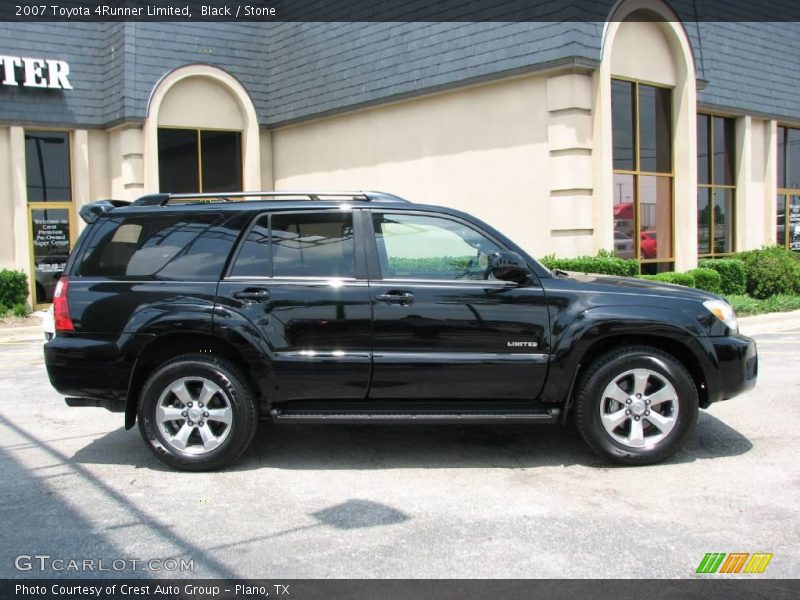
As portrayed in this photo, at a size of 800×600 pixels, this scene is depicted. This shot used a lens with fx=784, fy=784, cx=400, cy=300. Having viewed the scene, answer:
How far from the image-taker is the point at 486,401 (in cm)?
541

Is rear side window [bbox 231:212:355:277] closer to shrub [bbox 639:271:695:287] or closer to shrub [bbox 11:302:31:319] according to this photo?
shrub [bbox 639:271:695:287]

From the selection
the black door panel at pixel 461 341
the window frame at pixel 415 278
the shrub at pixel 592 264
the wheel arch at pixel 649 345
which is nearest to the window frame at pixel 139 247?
the window frame at pixel 415 278

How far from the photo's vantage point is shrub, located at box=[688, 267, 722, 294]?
13750mm

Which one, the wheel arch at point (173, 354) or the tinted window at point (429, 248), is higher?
the tinted window at point (429, 248)

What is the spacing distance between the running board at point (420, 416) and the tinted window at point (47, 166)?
43.6 ft

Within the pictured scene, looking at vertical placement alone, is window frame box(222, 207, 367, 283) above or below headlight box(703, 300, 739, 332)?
above

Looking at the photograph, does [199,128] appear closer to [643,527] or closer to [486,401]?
[486,401]

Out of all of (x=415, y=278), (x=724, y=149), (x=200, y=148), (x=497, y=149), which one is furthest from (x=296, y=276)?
(x=724, y=149)

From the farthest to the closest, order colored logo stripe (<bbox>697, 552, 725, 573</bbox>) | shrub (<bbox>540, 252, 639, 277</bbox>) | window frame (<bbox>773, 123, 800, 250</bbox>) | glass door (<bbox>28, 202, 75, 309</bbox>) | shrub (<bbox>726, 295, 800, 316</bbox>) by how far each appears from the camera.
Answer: window frame (<bbox>773, 123, 800, 250</bbox>)
glass door (<bbox>28, 202, 75, 309</bbox>)
shrub (<bbox>726, 295, 800, 316</bbox>)
shrub (<bbox>540, 252, 639, 277</bbox>)
colored logo stripe (<bbox>697, 552, 725, 573</bbox>)

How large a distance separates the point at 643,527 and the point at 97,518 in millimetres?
3110

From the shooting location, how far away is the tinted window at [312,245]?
17.9 feet

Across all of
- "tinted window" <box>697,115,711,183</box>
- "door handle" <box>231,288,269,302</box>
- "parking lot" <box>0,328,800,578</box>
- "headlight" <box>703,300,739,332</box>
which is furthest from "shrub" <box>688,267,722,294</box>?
"door handle" <box>231,288,269,302</box>

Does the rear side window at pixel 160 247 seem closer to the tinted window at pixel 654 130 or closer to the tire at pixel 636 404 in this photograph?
the tire at pixel 636 404

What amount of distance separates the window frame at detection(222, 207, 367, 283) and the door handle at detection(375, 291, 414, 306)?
0.19 metres
